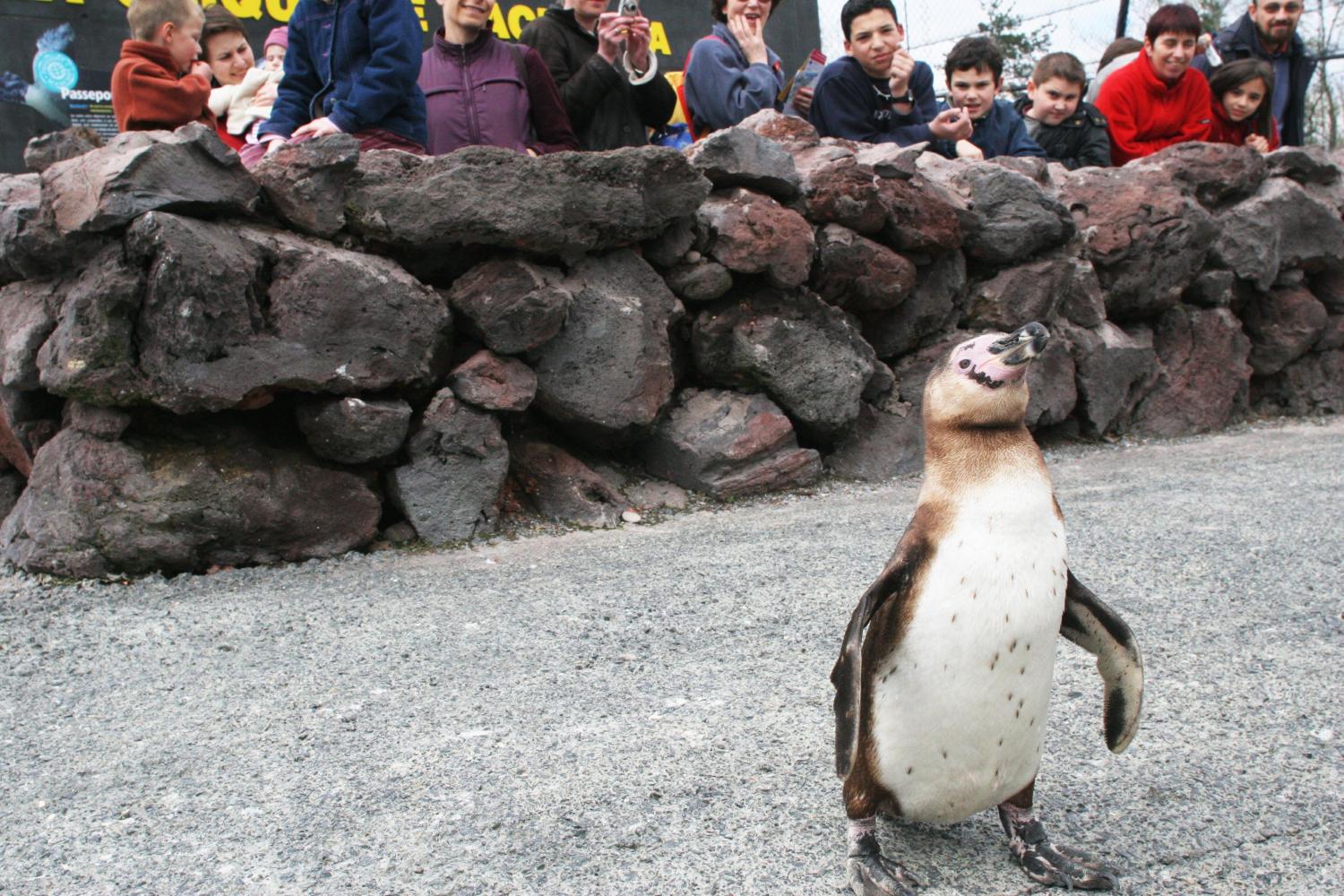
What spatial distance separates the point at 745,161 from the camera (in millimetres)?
4809

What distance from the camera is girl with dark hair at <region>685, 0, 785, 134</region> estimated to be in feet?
18.1

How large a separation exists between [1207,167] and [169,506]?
557cm

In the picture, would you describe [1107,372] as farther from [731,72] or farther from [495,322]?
[495,322]

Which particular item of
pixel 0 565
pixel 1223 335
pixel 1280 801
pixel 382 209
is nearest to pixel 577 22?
pixel 382 209

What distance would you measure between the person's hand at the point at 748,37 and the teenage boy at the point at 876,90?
1.28 feet

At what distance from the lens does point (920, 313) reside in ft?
17.8

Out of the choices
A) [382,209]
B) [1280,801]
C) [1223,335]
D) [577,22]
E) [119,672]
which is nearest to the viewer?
[1280,801]

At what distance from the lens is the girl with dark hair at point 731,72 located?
5.51 m

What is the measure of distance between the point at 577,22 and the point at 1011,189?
7.35 feet

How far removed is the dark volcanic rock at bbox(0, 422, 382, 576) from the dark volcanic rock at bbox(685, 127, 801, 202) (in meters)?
2.04

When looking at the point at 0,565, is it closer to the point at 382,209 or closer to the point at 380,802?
the point at 382,209

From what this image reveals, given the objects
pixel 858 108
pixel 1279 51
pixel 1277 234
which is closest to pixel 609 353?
pixel 858 108

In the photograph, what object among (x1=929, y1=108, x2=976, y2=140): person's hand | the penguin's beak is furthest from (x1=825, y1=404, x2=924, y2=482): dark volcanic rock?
the penguin's beak

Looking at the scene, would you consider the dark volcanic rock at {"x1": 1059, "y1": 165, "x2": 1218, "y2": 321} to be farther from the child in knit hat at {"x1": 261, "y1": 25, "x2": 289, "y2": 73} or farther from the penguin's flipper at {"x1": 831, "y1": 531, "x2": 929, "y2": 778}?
the penguin's flipper at {"x1": 831, "y1": 531, "x2": 929, "y2": 778}
